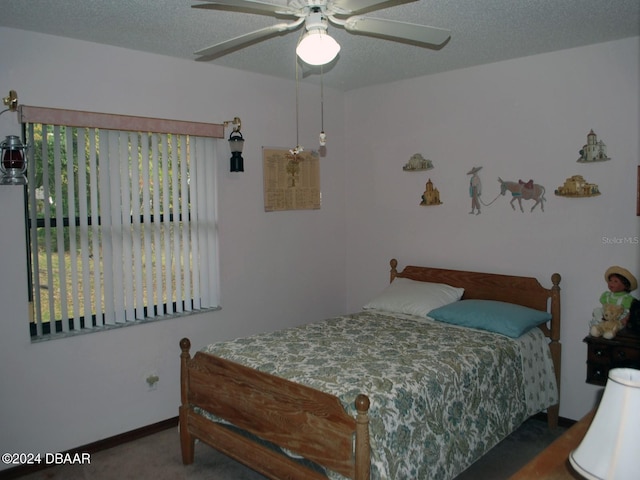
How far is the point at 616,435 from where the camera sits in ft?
3.53

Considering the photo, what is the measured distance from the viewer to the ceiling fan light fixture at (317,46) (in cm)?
203

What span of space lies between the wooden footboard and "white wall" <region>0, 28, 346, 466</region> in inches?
26.0

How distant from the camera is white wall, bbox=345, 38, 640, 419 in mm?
3270

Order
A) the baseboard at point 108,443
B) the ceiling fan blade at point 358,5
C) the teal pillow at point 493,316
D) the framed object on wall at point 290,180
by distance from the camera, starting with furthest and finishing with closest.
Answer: the framed object on wall at point 290,180
the teal pillow at point 493,316
the baseboard at point 108,443
the ceiling fan blade at point 358,5

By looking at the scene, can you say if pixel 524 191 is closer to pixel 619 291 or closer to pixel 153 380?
pixel 619 291

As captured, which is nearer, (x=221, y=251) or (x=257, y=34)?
(x=257, y=34)

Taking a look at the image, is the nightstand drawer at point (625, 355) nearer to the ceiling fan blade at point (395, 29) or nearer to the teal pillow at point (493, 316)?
the teal pillow at point (493, 316)

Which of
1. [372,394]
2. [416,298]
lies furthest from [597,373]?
[372,394]

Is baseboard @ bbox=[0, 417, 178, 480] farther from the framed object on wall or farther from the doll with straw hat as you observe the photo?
the doll with straw hat

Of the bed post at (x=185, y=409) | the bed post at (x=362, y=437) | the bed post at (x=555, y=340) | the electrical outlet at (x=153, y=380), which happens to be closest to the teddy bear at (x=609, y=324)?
the bed post at (x=555, y=340)

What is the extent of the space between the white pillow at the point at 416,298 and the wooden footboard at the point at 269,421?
5.06 feet

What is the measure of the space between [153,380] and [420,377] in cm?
193

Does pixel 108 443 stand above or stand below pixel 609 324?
below

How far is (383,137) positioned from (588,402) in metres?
2.56
